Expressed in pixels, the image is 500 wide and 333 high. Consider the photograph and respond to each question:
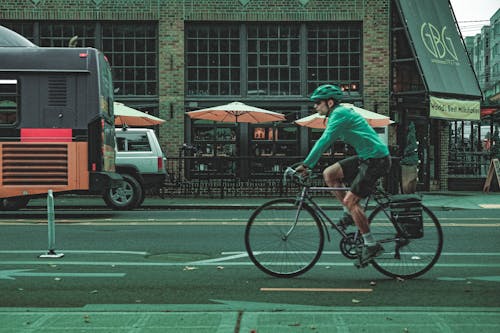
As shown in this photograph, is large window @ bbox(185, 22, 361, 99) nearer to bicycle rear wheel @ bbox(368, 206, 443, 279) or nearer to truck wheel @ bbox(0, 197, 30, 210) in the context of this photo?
truck wheel @ bbox(0, 197, 30, 210)

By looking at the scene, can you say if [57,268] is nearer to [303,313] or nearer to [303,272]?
[303,272]

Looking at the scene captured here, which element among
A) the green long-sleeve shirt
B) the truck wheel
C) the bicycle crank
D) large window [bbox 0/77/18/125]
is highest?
large window [bbox 0/77/18/125]

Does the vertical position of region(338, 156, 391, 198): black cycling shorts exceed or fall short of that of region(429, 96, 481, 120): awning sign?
it falls short

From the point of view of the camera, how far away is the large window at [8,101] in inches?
518

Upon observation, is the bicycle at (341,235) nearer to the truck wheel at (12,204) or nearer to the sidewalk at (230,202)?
the truck wheel at (12,204)

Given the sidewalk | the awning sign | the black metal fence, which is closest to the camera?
the sidewalk

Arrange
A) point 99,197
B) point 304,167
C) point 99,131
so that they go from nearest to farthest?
point 304,167 < point 99,131 < point 99,197

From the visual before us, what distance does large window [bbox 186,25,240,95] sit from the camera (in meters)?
22.4

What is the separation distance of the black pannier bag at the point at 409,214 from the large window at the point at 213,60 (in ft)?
51.9

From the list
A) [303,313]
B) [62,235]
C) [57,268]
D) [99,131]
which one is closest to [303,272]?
[303,313]

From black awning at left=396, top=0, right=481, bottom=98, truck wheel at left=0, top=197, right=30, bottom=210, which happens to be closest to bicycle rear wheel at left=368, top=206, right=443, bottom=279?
truck wheel at left=0, top=197, right=30, bottom=210

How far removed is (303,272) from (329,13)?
16.2m

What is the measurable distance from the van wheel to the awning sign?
966cm

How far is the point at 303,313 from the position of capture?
17.8 ft
